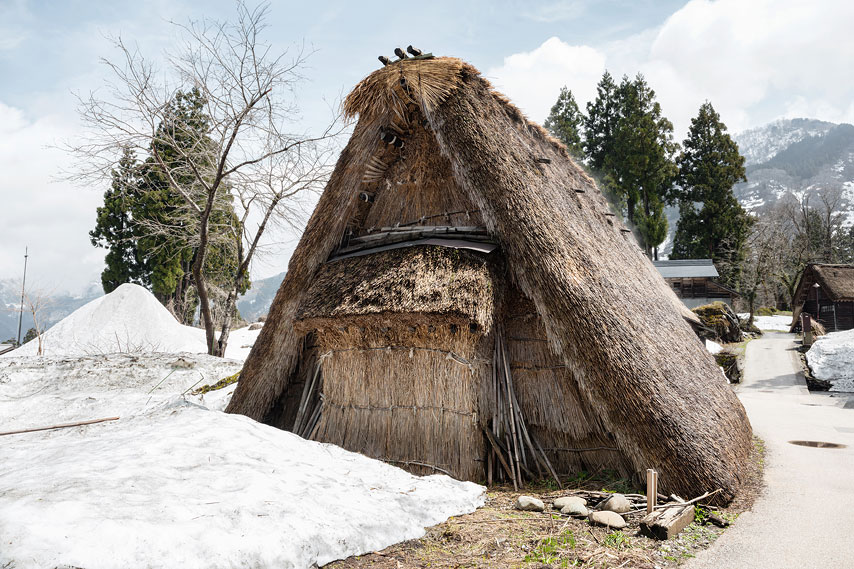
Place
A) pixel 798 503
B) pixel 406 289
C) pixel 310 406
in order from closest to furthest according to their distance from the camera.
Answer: pixel 798 503 < pixel 406 289 < pixel 310 406

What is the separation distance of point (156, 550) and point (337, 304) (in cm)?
343

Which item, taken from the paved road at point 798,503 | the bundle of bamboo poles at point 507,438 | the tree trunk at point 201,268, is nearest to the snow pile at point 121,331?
the tree trunk at point 201,268

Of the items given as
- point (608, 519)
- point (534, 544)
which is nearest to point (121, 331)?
point (534, 544)

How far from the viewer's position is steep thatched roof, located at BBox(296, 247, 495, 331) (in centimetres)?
542

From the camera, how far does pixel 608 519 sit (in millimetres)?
Result: 4219

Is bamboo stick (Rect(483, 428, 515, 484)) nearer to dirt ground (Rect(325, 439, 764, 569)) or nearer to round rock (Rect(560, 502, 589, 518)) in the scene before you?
dirt ground (Rect(325, 439, 764, 569))

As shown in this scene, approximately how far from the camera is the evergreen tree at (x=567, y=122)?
3638cm

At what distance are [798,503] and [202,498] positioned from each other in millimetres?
5453

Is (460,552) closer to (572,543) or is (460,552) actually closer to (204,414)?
(572,543)

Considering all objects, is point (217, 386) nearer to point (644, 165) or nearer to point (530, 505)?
point (530, 505)

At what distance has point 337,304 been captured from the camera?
5992 mm

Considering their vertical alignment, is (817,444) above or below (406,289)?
below

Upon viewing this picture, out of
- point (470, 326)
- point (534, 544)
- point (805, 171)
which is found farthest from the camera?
point (805, 171)

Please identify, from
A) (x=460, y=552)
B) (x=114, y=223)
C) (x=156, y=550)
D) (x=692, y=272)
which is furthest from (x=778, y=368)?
(x=114, y=223)
